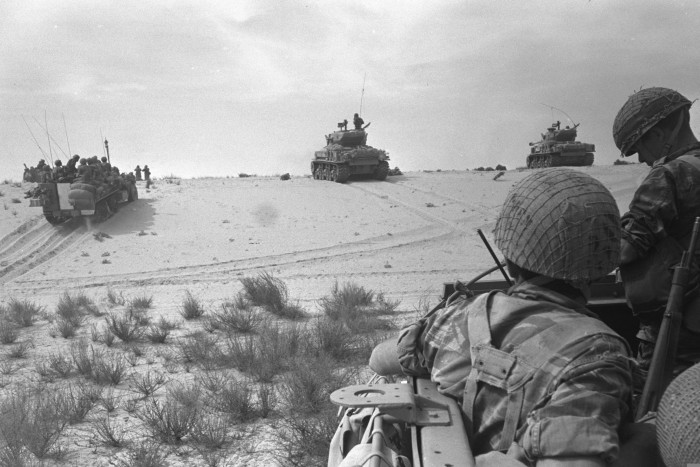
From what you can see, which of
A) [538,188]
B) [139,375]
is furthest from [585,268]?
[139,375]

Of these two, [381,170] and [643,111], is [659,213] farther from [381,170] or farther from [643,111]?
[381,170]

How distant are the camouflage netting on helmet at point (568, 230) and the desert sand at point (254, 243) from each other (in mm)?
4060

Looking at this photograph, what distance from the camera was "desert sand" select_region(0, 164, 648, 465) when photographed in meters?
11.2

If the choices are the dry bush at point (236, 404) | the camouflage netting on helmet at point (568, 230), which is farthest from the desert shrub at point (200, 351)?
the camouflage netting on helmet at point (568, 230)

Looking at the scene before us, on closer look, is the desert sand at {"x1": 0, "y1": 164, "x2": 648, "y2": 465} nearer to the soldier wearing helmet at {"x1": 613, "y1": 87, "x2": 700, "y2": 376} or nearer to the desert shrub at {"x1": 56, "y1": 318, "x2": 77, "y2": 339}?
the desert shrub at {"x1": 56, "y1": 318, "x2": 77, "y2": 339}

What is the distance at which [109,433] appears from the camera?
14.2 ft

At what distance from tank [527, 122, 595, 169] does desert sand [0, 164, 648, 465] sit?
4961 mm

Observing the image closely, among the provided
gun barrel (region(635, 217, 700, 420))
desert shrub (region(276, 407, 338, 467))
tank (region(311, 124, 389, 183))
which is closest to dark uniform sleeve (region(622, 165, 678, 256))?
gun barrel (region(635, 217, 700, 420))

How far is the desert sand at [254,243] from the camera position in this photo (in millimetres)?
11211

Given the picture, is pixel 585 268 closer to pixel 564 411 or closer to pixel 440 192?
pixel 564 411

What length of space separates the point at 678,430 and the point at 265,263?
12.4 meters

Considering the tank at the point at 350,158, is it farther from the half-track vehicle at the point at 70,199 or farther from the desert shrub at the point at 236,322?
the desert shrub at the point at 236,322

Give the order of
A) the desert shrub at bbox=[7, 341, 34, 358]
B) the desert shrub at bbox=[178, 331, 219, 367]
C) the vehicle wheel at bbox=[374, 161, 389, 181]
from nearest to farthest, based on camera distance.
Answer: the desert shrub at bbox=[178, 331, 219, 367] < the desert shrub at bbox=[7, 341, 34, 358] < the vehicle wheel at bbox=[374, 161, 389, 181]

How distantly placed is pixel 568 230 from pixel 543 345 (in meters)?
0.37
